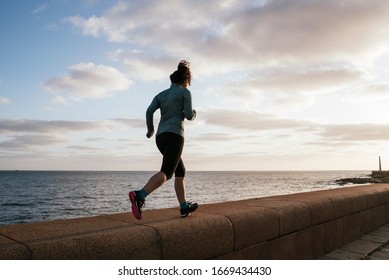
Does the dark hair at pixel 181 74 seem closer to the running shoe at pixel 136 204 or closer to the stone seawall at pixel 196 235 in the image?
the running shoe at pixel 136 204

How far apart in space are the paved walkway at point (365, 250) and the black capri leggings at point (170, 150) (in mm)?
2430

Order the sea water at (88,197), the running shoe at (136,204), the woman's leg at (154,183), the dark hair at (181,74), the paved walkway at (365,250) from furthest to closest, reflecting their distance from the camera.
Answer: the sea water at (88,197) → the paved walkway at (365,250) → the dark hair at (181,74) → the woman's leg at (154,183) → the running shoe at (136,204)

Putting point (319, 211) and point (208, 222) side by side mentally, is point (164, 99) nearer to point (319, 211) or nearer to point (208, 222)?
point (208, 222)

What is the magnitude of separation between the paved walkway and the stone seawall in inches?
4.9

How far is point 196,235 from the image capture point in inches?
106

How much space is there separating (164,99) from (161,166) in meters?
0.76

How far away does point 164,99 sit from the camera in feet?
11.5

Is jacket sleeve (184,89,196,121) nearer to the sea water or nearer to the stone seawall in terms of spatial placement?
the stone seawall

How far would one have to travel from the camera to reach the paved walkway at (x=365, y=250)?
4.18m

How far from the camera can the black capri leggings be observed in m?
3.24

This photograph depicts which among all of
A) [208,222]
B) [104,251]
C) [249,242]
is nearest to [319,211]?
[249,242]

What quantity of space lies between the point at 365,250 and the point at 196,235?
3.16 meters

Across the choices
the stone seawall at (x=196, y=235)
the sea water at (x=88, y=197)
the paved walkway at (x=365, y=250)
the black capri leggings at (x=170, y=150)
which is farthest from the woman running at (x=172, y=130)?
the sea water at (x=88, y=197)

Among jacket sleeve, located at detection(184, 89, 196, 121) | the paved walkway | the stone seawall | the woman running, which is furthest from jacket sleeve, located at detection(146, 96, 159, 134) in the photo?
the paved walkway
